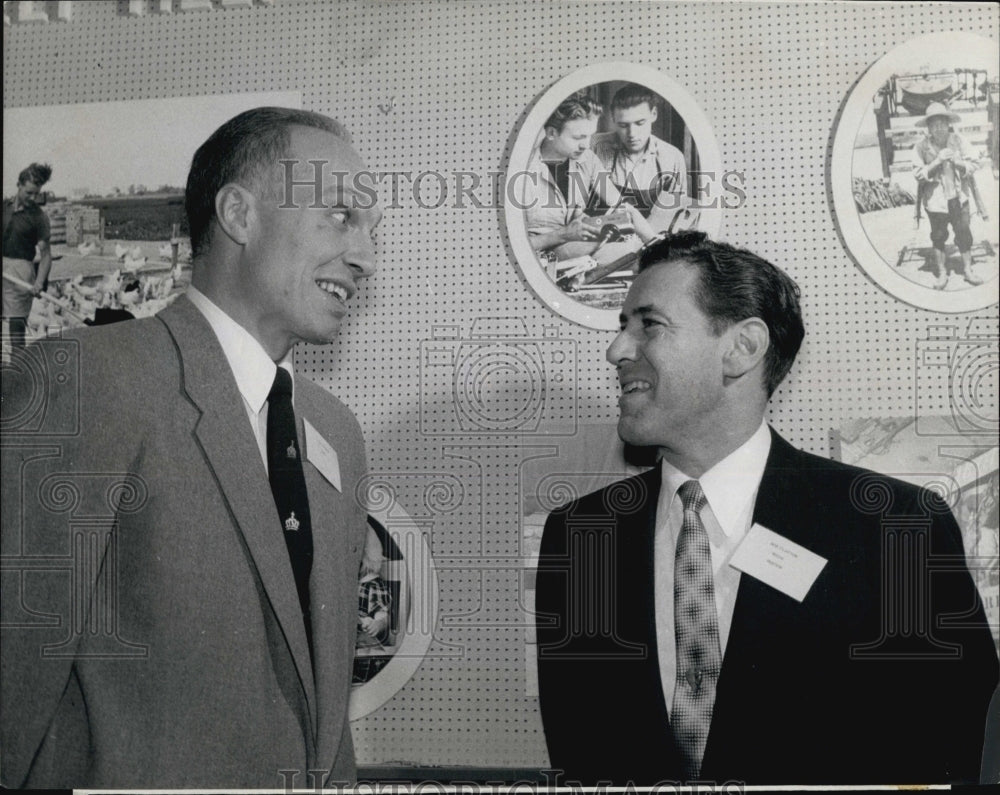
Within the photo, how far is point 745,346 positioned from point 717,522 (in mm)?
300

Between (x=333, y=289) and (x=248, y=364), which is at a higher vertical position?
(x=333, y=289)

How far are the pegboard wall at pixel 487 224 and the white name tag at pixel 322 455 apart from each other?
0.07m

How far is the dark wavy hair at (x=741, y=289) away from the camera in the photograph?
162 centimetres

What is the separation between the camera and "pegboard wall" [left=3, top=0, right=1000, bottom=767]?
1.65 metres

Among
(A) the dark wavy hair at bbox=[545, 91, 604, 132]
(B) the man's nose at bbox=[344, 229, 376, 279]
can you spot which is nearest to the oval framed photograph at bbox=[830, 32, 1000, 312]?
(A) the dark wavy hair at bbox=[545, 91, 604, 132]

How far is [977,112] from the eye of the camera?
1.69 metres

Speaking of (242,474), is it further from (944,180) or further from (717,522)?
(944,180)

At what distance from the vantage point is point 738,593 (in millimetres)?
1585

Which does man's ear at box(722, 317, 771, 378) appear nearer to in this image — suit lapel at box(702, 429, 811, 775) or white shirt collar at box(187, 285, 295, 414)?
suit lapel at box(702, 429, 811, 775)

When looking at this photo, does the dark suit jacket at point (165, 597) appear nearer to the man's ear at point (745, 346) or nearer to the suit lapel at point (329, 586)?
the suit lapel at point (329, 586)

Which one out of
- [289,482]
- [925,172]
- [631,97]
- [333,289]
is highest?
[631,97]

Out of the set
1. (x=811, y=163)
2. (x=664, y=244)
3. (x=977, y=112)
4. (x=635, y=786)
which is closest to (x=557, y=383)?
(x=664, y=244)

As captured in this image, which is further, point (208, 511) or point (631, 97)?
point (631, 97)

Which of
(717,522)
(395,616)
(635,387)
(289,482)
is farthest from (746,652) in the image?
(289,482)
